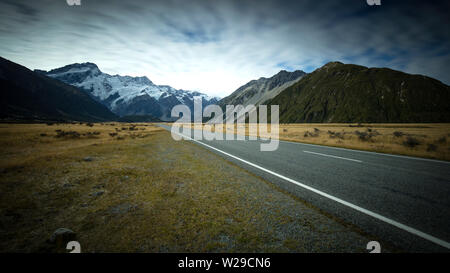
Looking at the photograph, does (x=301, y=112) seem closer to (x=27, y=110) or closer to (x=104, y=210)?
(x=104, y=210)

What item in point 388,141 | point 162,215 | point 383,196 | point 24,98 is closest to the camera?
point 162,215

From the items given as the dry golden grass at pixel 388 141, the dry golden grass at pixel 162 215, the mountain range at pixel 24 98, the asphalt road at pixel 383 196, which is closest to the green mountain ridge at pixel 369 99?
the dry golden grass at pixel 388 141

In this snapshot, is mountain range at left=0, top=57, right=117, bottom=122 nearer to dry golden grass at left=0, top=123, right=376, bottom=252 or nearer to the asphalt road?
dry golden grass at left=0, top=123, right=376, bottom=252

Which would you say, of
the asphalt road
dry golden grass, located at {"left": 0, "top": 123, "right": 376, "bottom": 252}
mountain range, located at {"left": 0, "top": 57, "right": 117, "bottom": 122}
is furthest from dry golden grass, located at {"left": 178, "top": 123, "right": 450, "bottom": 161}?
mountain range, located at {"left": 0, "top": 57, "right": 117, "bottom": 122}

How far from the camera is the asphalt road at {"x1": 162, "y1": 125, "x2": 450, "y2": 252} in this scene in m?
2.57

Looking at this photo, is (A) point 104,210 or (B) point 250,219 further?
(A) point 104,210

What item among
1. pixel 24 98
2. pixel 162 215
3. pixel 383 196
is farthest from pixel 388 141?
pixel 24 98

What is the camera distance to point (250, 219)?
3.10 m

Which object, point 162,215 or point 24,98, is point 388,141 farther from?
point 24,98

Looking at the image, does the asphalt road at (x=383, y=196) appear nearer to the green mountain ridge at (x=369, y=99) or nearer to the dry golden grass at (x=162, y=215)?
the dry golden grass at (x=162, y=215)

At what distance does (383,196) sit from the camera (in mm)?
3977

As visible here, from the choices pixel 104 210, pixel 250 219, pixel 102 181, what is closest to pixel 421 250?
pixel 250 219

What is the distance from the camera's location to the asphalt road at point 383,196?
2572 millimetres

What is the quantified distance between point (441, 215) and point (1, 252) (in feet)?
23.4
